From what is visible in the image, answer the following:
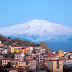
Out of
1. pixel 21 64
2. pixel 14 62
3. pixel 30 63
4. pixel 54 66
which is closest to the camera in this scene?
pixel 54 66

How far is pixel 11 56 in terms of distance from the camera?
104 ft

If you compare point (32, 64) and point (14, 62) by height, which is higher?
point (14, 62)

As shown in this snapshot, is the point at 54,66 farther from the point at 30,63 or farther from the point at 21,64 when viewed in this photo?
the point at 21,64

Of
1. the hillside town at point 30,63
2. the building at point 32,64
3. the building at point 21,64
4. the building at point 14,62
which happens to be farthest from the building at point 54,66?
the building at point 14,62

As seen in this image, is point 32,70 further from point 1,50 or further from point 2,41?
point 2,41

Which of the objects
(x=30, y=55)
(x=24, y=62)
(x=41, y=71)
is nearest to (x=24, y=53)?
(x=30, y=55)

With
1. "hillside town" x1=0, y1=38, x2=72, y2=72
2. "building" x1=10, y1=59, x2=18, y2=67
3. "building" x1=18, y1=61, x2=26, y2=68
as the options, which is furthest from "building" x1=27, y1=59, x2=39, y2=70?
"building" x1=10, y1=59, x2=18, y2=67

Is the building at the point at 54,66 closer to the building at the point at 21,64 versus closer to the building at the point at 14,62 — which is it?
the building at the point at 21,64

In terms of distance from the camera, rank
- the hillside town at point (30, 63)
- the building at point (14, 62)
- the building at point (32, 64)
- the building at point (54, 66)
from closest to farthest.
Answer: the hillside town at point (30, 63)
the building at point (54, 66)
the building at point (32, 64)
the building at point (14, 62)

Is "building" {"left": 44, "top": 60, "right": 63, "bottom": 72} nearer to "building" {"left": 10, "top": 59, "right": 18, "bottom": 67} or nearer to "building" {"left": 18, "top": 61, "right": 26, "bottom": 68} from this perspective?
"building" {"left": 18, "top": 61, "right": 26, "bottom": 68}

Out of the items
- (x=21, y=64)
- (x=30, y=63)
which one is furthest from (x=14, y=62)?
(x=30, y=63)

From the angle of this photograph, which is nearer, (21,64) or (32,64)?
(32,64)

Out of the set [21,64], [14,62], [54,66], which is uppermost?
[14,62]

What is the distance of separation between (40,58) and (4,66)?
5.29 metres
